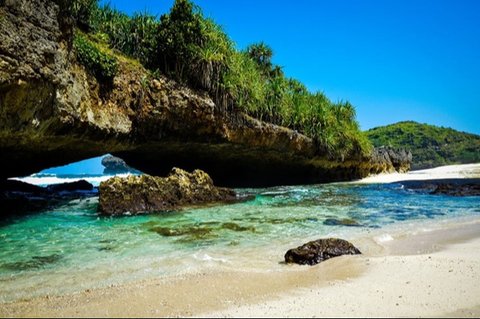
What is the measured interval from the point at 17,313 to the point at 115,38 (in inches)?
474

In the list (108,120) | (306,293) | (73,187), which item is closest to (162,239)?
(306,293)

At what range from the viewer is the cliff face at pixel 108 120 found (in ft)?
25.7

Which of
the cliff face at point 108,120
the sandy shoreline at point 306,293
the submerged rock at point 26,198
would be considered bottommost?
the submerged rock at point 26,198

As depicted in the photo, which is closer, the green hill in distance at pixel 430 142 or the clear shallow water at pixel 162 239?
the clear shallow water at pixel 162 239

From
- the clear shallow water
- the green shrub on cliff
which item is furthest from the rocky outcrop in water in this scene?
the clear shallow water

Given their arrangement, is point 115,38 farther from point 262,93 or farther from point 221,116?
point 262,93

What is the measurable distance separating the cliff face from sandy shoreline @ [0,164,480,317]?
567cm

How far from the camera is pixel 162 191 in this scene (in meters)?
11.7

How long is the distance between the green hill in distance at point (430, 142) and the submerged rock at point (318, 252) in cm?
5666

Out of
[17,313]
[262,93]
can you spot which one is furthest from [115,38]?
[17,313]

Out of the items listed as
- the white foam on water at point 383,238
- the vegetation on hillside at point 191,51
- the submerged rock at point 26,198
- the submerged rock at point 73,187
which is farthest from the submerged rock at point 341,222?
the submerged rock at point 73,187

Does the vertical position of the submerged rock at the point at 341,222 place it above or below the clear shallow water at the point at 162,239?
A: above

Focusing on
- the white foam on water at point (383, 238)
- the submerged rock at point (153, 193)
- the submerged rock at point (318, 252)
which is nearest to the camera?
the submerged rock at point (318, 252)

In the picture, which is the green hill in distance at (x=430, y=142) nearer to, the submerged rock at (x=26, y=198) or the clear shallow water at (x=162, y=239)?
the clear shallow water at (x=162, y=239)
